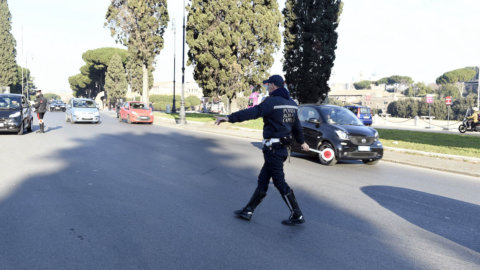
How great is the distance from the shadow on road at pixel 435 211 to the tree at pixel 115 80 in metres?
74.9

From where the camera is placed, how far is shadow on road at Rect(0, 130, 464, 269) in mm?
3492

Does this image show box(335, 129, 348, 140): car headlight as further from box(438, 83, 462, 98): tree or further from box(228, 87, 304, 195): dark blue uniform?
box(438, 83, 462, 98): tree

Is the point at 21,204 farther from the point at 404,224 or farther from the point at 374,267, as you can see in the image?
the point at 404,224

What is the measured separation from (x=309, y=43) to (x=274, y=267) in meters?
23.9

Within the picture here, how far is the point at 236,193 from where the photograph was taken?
6219 millimetres

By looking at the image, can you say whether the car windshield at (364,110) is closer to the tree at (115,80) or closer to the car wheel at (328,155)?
the car wheel at (328,155)

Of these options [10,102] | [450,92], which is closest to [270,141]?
[10,102]

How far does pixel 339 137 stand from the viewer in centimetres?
948

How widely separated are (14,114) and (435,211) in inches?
585

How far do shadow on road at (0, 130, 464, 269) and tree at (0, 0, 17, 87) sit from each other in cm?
6450

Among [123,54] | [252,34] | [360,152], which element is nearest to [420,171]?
[360,152]

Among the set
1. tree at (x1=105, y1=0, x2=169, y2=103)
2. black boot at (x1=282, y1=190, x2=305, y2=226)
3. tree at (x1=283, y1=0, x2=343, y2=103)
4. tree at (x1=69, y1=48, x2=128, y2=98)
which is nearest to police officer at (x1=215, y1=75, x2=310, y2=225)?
black boot at (x1=282, y1=190, x2=305, y2=226)

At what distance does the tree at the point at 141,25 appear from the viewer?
34844 mm

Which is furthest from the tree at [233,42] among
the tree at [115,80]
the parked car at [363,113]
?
the tree at [115,80]
